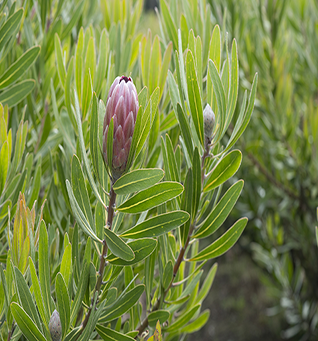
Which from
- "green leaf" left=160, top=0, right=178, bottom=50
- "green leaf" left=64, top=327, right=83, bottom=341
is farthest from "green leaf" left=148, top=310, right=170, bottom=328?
"green leaf" left=160, top=0, right=178, bottom=50

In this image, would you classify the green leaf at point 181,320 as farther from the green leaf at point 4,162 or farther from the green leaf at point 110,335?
the green leaf at point 4,162

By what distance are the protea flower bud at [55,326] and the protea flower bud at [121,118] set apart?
0.18 m

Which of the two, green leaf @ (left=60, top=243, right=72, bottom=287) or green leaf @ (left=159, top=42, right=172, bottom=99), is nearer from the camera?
green leaf @ (left=60, top=243, right=72, bottom=287)

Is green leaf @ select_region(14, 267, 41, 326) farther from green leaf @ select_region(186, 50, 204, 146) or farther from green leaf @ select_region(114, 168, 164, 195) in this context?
green leaf @ select_region(186, 50, 204, 146)

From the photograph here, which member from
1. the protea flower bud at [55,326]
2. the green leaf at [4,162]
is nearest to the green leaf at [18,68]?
the green leaf at [4,162]

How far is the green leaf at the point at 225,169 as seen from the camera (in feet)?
1.36

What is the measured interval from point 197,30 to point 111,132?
0.44m

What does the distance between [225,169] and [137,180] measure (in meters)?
0.12

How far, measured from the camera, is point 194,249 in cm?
64

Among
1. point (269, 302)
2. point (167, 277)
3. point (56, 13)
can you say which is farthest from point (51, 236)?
point (269, 302)

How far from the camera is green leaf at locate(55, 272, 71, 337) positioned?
14.3 inches

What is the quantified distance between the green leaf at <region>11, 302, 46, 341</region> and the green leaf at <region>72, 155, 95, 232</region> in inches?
4.4

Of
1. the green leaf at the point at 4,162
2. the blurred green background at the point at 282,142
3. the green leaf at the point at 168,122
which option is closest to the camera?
the green leaf at the point at 4,162

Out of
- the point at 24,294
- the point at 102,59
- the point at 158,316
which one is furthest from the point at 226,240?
the point at 102,59
